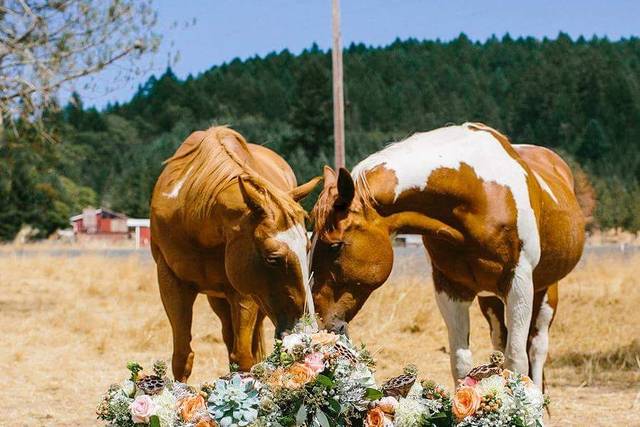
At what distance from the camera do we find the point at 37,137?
13.7 meters

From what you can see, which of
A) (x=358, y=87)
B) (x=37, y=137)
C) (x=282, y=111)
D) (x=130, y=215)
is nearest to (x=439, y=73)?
(x=358, y=87)

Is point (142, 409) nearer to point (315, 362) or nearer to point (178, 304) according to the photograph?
point (315, 362)

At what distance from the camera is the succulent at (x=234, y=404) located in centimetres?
309

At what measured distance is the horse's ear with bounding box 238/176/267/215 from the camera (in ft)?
13.5

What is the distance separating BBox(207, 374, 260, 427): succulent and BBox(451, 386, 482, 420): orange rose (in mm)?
718

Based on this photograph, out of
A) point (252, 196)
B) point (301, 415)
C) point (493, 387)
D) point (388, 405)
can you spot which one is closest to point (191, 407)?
point (301, 415)

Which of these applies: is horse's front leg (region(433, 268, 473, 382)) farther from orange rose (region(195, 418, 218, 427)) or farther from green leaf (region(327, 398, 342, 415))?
orange rose (region(195, 418, 218, 427))

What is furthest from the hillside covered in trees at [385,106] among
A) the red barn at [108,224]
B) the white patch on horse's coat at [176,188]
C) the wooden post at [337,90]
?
the white patch on horse's coat at [176,188]

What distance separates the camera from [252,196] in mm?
4145

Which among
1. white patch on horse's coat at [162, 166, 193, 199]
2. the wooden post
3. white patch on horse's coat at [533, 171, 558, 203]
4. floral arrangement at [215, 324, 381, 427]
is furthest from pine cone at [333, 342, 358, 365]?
the wooden post

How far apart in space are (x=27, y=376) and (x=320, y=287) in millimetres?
4537

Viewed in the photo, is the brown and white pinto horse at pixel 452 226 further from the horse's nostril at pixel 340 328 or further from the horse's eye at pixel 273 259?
the horse's eye at pixel 273 259

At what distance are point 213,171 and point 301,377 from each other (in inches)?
77.4

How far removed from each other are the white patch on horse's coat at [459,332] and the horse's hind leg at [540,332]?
2.45ft
